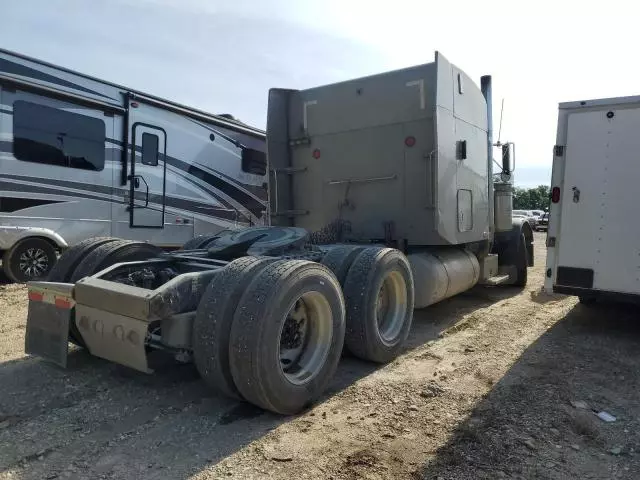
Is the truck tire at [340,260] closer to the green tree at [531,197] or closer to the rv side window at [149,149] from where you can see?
the rv side window at [149,149]

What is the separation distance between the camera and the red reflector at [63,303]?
3.51 m

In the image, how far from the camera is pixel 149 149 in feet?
28.9

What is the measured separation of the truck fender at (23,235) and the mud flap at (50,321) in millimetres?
4013

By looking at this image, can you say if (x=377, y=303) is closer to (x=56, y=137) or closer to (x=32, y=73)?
(x=56, y=137)

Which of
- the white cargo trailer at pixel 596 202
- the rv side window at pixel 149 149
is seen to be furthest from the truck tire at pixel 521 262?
the rv side window at pixel 149 149

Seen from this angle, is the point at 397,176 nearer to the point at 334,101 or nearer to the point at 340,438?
the point at 334,101

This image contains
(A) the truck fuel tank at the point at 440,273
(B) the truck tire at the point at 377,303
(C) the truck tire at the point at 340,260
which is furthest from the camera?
(A) the truck fuel tank at the point at 440,273

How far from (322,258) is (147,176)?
525cm

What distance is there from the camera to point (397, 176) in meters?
6.31

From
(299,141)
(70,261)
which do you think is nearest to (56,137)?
(299,141)

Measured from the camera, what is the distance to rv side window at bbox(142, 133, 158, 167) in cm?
873

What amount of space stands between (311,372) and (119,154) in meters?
6.36

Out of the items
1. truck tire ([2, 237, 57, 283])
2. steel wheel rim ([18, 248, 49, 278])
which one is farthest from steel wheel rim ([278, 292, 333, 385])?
steel wheel rim ([18, 248, 49, 278])

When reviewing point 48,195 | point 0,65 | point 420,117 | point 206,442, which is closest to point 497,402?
point 206,442
